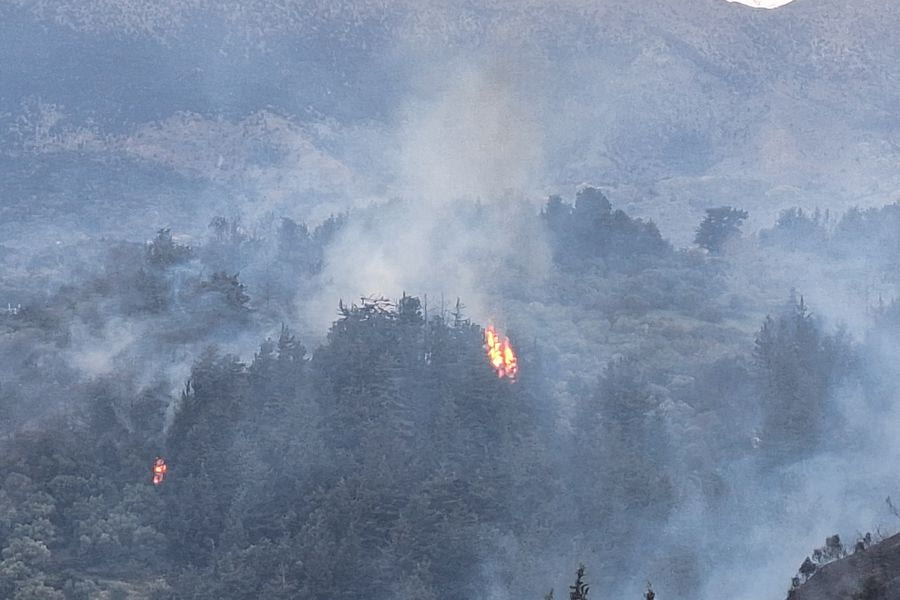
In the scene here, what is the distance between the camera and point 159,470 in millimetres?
59094

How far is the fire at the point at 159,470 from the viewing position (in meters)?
58.4

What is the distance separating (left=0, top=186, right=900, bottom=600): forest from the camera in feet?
166

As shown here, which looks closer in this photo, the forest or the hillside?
the hillside

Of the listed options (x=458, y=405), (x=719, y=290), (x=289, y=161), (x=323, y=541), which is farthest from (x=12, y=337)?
(x=289, y=161)

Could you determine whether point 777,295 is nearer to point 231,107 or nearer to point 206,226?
point 206,226

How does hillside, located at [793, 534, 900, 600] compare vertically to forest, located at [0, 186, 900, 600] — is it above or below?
below

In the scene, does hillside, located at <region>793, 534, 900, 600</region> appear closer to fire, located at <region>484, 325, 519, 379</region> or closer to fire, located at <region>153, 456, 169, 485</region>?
fire, located at <region>153, 456, 169, 485</region>

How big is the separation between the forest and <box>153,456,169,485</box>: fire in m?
0.34

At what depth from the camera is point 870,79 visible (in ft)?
608

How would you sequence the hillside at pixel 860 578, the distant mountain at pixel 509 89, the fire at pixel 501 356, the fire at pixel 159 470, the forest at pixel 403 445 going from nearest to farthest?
the hillside at pixel 860 578 < the forest at pixel 403 445 < the fire at pixel 159 470 < the fire at pixel 501 356 < the distant mountain at pixel 509 89

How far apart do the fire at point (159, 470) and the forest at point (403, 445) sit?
336 mm

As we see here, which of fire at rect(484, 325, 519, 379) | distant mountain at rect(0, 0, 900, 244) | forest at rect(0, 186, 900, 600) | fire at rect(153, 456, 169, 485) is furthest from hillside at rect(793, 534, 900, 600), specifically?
distant mountain at rect(0, 0, 900, 244)

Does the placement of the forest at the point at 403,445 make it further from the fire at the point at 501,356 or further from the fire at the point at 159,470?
the fire at the point at 501,356

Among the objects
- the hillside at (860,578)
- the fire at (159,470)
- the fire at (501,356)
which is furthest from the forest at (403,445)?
the hillside at (860,578)
